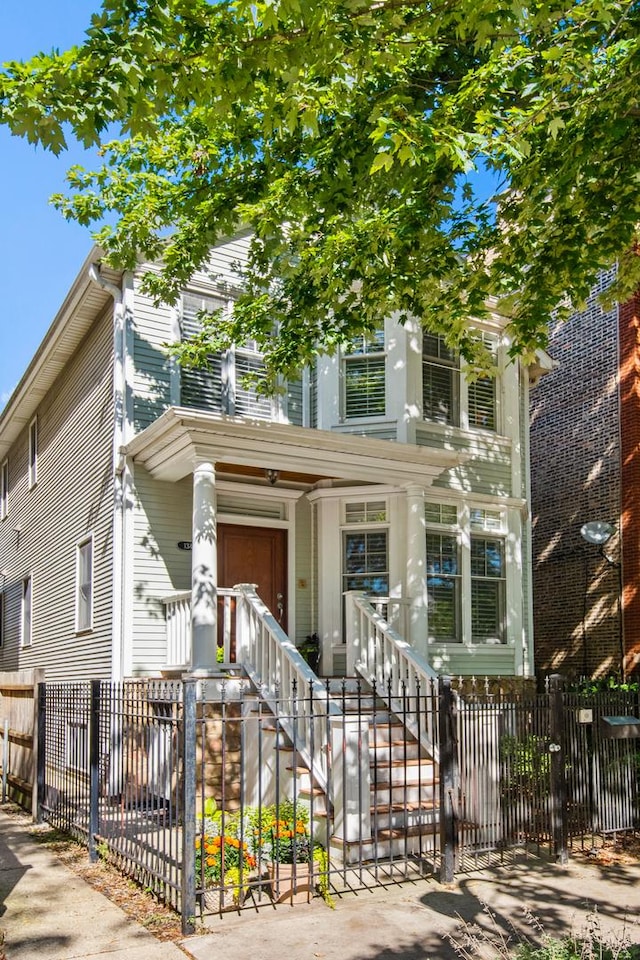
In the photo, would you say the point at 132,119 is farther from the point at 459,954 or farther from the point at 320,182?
the point at 459,954

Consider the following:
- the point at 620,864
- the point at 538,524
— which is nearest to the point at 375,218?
the point at 620,864

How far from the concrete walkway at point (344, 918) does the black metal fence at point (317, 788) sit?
260 mm

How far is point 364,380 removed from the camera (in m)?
13.6

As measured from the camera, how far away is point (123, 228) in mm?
10992

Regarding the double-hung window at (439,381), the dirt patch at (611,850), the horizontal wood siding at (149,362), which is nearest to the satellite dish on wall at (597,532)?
the double-hung window at (439,381)

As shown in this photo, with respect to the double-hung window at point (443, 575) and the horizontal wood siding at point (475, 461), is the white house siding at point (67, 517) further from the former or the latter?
the horizontal wood siding at point (475, 461)

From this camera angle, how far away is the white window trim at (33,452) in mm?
18136

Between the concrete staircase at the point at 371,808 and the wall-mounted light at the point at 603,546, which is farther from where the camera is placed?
the wall-mounted light at the point at 603,546

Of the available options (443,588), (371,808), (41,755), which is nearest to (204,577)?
(41,755)

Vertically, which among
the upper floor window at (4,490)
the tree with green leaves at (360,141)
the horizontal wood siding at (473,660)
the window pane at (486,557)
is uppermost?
the tree with green leaves at (360,141)

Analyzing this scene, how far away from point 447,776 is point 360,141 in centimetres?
607

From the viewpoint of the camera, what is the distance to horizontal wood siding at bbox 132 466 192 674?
11.7m

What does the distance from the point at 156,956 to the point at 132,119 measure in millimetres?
5953

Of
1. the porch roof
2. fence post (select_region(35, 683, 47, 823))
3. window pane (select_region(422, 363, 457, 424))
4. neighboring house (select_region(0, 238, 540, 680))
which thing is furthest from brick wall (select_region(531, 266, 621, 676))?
fence post (select_region(35, 683, 47, 823))
